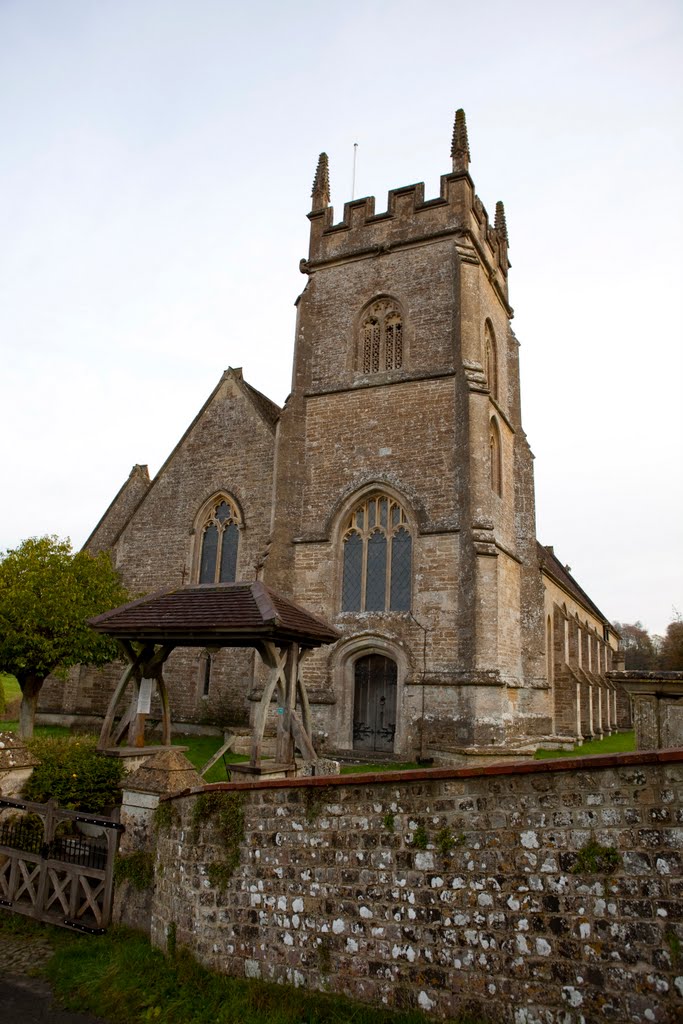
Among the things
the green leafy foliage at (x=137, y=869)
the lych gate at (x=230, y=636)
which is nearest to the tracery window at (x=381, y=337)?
the lych gate at (x=230, y=636)

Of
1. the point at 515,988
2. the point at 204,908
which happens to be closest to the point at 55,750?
the point at 204,908

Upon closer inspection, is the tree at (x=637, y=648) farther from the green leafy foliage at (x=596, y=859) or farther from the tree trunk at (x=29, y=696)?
the green leafy foliage at (x=596, y=859)

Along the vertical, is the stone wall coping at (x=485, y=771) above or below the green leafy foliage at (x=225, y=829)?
above

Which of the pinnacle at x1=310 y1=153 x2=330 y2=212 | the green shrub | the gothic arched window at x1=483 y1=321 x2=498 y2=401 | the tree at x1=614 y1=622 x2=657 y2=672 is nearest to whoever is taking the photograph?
the green shrub

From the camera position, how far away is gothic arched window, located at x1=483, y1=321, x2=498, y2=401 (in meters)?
20.1

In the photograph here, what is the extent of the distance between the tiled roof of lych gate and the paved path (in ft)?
12.4

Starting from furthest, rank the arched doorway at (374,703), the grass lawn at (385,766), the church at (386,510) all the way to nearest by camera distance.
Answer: the arched doorway at (374,703), the church at (386,510), the grass lawn at (385,766)

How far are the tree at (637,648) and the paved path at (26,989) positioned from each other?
4402 cm

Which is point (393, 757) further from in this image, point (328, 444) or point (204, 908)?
point (204, 908)

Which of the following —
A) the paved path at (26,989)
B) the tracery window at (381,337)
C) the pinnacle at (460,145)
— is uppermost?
the pinnacle at (460,145)

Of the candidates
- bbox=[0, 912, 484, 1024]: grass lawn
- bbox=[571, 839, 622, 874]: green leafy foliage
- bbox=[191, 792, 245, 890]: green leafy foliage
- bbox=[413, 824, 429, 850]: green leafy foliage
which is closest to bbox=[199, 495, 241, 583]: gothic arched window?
bbox=[0, 912, 484, 1024]: grass lawn

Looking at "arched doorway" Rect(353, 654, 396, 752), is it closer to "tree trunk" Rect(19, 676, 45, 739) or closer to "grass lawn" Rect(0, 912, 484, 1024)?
"tree trunk" Rect(19, 676, 45, 739)

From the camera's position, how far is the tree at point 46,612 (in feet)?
55.0

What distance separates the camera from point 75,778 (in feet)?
31.0
